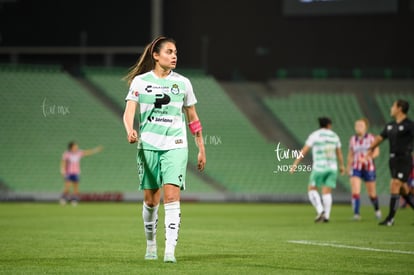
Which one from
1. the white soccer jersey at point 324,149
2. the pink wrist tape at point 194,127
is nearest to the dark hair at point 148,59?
the pink wrist tape at point 194,127

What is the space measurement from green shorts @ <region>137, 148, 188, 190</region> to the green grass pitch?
88cm

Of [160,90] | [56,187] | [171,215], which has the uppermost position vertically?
[160,90]

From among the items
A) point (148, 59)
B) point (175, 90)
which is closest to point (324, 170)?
point (148, 59)

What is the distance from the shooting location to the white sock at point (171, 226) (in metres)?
10.5

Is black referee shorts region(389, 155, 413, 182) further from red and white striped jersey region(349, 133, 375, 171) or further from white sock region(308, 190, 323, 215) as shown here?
red and white striped jersey region(349, 133, 375, 171)

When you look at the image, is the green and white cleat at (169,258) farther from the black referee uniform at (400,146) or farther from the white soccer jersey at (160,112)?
the black referee uniform at (400,146)

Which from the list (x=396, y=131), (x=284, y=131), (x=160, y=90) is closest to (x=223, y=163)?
(x=284, y=131)

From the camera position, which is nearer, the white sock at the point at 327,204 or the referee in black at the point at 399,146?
the referee in black at the point at 399,146

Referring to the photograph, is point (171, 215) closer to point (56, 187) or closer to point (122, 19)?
point (56, 187)

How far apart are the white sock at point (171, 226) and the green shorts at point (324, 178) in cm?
1118

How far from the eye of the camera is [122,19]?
133 ft

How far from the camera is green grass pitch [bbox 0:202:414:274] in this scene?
10.1 m

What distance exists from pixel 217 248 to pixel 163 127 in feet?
9.28

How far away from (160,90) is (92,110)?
26473mm
